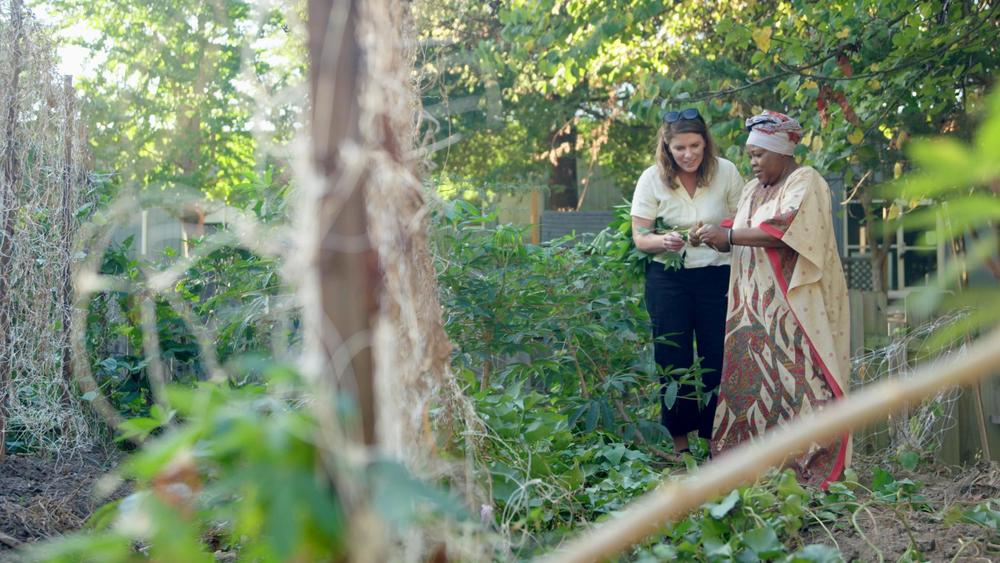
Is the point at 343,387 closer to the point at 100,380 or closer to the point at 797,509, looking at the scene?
the point at 797,509

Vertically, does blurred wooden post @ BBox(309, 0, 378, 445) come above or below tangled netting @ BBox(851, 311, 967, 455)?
above

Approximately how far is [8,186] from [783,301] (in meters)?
3.49

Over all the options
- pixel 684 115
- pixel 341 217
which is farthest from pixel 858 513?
pixel 341 217

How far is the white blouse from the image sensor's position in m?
5.03

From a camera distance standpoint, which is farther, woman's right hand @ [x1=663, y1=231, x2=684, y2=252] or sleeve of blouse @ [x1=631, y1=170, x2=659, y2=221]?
sleeve of blouse @ [x1=631, y1=170, x2=659, y2=221]

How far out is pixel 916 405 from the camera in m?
5.35

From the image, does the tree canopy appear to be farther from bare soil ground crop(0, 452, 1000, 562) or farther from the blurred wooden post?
the blurred wooden post

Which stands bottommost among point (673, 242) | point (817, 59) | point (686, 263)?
point (686, 263)

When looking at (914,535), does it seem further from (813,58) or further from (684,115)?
(813,58)

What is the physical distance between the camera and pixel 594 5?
23.3ft

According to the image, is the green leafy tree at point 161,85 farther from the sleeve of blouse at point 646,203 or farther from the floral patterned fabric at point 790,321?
the floral patterned fabric at point 790,321

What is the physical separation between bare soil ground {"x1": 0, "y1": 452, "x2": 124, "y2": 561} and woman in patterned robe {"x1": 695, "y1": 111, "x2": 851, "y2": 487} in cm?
270

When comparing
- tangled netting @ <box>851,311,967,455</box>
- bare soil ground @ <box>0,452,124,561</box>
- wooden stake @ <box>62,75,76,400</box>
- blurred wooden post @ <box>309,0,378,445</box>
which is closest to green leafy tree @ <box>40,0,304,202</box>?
wooden stake @ <box>62,75,76,400</box>

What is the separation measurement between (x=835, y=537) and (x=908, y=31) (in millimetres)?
3317
